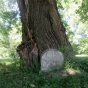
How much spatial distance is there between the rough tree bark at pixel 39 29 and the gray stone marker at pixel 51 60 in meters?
0.73

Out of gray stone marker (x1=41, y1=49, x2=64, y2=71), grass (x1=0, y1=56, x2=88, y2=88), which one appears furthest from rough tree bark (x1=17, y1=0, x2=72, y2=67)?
grass (x1=0, y1=56, x2=88, y2=88)

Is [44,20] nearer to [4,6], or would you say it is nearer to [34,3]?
[34,3]

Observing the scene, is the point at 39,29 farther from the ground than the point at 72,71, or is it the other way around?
the point at 39,29

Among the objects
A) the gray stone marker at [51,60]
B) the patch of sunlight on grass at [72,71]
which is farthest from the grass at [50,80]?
the gray stone marker at [51,60]

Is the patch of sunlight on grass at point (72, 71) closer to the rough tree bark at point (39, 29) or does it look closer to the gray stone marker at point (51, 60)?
the gray stone marker at point (51, 60)

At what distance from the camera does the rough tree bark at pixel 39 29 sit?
8.36m

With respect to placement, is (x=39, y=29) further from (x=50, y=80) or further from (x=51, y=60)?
(x=50, y=80)

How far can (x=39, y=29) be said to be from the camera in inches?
334

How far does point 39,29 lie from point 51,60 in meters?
1.63

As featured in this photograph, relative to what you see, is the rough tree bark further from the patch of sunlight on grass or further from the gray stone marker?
the patch of sunlight on grass

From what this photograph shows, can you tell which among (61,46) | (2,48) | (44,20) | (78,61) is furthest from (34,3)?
(2,48)

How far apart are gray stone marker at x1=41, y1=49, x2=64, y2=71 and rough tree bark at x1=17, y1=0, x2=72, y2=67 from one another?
732 millimetres

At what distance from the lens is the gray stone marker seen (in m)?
7.41

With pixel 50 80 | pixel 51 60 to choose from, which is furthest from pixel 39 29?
pixel 50 80
